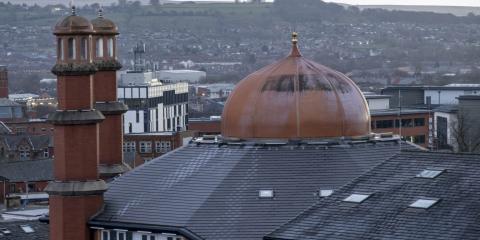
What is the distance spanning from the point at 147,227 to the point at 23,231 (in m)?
13.0

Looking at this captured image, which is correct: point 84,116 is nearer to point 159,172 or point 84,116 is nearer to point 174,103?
point 159,172

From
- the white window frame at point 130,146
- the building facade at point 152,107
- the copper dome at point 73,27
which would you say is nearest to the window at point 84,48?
the copper dome at point 73,27

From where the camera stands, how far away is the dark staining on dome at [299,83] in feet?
220

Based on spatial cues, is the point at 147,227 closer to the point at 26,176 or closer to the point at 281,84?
the point at 281,84

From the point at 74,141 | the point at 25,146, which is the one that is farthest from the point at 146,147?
the point at 74,141

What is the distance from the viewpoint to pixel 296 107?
2616 inches

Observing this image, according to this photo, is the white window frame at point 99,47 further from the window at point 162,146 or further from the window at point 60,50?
the window at point 162,146

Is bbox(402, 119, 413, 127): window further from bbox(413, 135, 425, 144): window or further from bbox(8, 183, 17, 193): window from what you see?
bbox(8, 183, 17, 193): window

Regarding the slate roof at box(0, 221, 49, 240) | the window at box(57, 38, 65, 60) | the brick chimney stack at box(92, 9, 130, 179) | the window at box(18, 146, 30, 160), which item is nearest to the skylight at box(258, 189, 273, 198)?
the window at box(57, 38, 65, 60)

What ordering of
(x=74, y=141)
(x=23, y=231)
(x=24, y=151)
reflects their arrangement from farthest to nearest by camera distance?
(x=24, y=151) → (x=23, y=231) → (x=74, y=141)

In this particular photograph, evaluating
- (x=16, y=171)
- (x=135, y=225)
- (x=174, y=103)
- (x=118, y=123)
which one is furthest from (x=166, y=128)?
(x=135, y=225)

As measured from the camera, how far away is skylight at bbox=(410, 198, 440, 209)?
52.2 metres

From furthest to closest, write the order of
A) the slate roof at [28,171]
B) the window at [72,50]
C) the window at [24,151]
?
1. the window at [24,151]
2. the slate roof at [28,171]
3. the window at [72,50]

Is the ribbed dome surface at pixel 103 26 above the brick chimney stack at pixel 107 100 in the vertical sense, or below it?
above
